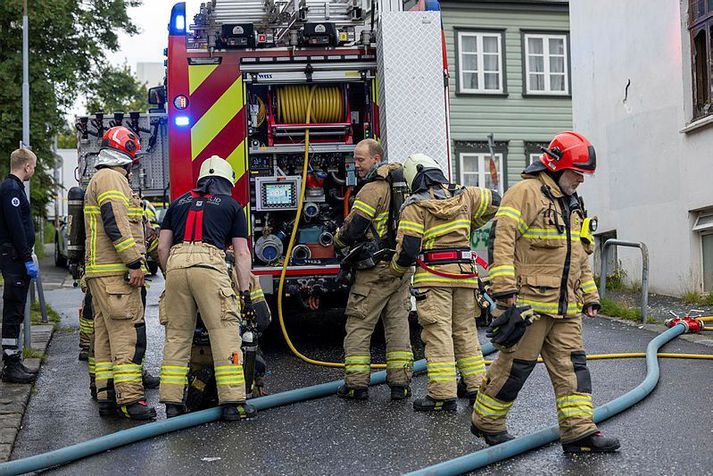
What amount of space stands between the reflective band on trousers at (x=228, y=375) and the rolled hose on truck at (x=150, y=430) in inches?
7.7

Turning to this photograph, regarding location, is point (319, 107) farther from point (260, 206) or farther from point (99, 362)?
point (99, 362)

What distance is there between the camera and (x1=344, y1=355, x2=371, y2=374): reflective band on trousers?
7488mm

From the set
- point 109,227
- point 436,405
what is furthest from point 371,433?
point 109,227

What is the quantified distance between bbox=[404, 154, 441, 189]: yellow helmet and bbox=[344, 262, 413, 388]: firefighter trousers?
693mm

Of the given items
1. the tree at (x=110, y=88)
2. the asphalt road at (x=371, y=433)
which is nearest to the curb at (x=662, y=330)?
the asphalt road at (x=371, y=433)

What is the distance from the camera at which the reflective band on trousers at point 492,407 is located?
5.70 m

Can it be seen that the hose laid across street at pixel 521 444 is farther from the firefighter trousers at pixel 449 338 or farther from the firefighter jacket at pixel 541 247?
the firefighter trousers at pixel 449 338

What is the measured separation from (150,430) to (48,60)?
61.5 ft

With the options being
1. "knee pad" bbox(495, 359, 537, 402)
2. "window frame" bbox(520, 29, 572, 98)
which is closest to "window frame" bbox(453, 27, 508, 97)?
"window frame" bbox(520, 29, 572, 98)

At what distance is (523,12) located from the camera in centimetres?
2520

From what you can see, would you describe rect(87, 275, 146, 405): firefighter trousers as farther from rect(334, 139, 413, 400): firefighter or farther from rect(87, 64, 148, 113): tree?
rect(87, 64, 148, 113): tree

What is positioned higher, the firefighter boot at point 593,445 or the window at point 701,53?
the window at point 701,53

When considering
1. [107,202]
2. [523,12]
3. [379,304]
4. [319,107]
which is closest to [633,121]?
[319,107]

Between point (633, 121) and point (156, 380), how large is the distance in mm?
8923
